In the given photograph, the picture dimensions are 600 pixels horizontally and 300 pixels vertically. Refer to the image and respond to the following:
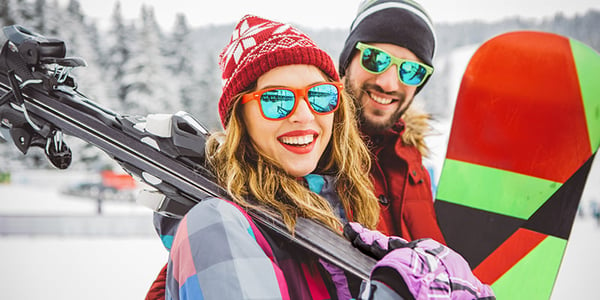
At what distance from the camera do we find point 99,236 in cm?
688

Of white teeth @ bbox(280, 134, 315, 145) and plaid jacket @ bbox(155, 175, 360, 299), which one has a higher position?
white teeth @ bbox(280, 134, 315, 145)

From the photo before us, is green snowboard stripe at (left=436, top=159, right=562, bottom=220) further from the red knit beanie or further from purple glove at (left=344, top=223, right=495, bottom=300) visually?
the red knit beanie

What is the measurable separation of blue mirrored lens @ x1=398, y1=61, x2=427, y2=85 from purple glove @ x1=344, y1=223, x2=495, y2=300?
1.69 feet

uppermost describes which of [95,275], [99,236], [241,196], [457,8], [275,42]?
[457,8]

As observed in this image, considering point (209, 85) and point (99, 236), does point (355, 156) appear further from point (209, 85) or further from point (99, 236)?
point (99, 236)

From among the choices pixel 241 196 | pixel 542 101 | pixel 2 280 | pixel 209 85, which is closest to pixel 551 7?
pixel 542 101

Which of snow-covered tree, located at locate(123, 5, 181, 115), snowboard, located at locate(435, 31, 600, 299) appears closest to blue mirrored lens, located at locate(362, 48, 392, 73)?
snowboard, located at locate(435, 31, 600, 299)

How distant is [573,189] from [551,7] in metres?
0.85

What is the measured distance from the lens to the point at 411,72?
1159 mm

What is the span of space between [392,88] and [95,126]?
2.56ft

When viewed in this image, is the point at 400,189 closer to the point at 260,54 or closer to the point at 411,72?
the point at 411,72

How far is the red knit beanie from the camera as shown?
2.69ft

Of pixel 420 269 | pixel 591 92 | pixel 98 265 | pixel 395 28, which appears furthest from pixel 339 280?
pixel 98 265

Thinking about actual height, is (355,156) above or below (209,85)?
above
